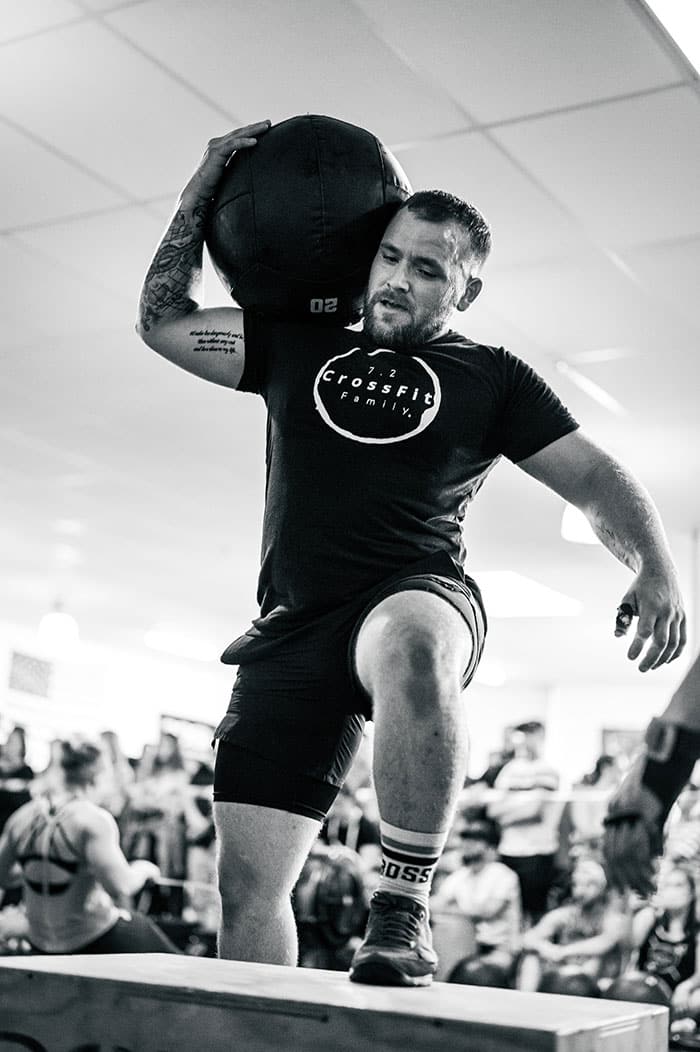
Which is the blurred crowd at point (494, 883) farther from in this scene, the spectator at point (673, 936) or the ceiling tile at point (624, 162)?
the ceiling tile at point (624, 162)

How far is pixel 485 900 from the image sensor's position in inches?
291

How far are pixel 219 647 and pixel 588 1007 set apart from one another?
13.1 m

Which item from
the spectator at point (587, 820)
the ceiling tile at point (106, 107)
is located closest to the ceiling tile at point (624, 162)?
the ceiling tile at point (106, 107)

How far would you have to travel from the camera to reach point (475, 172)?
4.04 metres

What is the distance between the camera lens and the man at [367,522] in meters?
1.98

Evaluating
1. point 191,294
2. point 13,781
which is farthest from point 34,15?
point 13,781

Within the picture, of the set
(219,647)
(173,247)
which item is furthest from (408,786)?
(219,647)

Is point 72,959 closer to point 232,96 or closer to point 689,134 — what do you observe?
point 232,96

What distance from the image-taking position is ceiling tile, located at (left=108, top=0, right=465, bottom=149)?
3.30 m

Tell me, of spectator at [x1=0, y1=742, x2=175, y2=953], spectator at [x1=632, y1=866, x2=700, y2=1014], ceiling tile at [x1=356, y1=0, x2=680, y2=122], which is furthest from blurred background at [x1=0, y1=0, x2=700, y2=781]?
spectator at [x1=0, y1=742, x2=175, y2=953]

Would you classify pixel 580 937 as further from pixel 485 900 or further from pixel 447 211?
pixel 447 211

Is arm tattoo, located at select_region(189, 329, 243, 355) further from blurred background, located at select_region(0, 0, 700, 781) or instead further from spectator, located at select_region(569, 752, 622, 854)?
spectator, located at select_region(569, 752, 622, 854)

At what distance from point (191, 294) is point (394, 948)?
116 cm

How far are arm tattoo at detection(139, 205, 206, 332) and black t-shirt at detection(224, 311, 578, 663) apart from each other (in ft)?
0.85
